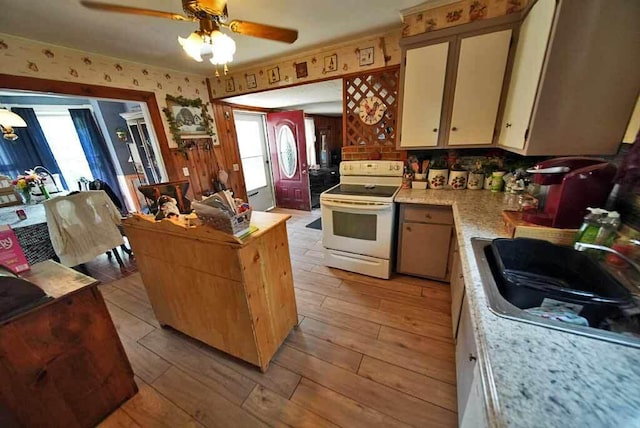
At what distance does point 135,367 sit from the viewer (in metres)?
1.61

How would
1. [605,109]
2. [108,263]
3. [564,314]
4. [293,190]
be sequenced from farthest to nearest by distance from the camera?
[293,190] < [108,263] < [605,109] < [564,314]

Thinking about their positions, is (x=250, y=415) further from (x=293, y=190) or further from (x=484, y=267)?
(x=293, y=190)

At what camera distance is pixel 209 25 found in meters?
1.22

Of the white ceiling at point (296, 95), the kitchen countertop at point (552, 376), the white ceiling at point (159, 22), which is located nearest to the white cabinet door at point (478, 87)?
the white ceiling at point (159, 22)

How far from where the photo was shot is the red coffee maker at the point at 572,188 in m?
1.04

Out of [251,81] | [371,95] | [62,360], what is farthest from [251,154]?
[62,360]

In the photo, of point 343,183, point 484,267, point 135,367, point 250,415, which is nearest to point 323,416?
point 250,415

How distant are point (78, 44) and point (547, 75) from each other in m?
3.56

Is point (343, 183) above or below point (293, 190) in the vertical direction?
above

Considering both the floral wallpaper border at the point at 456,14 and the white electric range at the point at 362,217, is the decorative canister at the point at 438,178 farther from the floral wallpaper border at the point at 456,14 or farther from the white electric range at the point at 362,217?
the floral wallpaper border at the point at 456,14

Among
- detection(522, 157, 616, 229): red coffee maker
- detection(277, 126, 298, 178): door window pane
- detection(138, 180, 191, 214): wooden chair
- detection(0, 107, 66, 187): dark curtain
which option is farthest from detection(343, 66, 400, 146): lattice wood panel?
detection(0, 107, 66, 187): dark curtain

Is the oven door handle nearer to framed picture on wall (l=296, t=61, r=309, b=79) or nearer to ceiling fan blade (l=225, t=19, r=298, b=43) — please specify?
ceiling fan blade (l=225, t=19, r=298, b=43)

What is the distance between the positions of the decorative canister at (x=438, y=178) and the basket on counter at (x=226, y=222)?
1864mm

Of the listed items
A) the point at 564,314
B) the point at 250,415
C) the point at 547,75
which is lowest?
the point at 250,415
